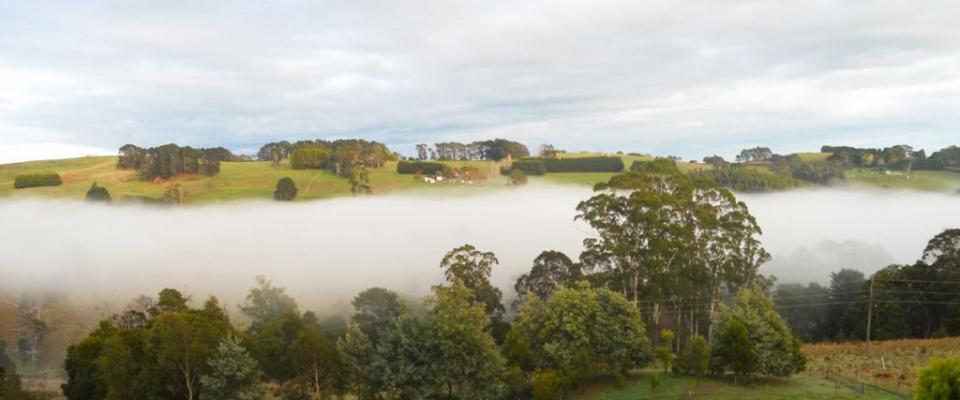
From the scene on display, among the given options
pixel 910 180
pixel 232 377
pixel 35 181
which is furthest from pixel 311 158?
pixel 910 180

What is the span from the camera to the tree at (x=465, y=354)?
131ft

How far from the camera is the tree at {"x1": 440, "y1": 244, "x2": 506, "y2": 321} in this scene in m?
60.1

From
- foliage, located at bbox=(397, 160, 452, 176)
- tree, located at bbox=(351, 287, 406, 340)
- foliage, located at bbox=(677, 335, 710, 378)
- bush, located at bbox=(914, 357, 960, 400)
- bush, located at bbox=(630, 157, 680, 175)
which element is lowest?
tree, located at bbox=(351, 287, 406, 340)

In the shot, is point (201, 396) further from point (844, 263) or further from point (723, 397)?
point (844, 263)

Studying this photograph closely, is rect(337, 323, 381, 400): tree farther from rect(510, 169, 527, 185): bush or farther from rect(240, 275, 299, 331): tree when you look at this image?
rect(510, 169, 527, 185): bush

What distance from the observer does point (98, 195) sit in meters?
136

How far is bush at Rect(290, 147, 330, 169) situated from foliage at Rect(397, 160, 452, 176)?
1850 centimetres

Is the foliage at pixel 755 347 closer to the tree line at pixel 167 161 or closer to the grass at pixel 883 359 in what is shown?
the grass at pixel 883 359

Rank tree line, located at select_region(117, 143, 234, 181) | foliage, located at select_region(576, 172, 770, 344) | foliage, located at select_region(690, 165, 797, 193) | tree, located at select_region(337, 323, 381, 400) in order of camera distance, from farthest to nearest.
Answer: tree line, located at select_region(117, 143, 234, 181) < foliage, located at select_region(690, 165, 797, 193) < foliage, located at select_region(576, 172, 770, 344) < tree, located at select_region(337, 323, 381, 400)

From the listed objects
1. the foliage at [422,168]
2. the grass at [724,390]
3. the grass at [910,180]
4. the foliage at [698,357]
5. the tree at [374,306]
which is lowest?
the tree at [374,306]

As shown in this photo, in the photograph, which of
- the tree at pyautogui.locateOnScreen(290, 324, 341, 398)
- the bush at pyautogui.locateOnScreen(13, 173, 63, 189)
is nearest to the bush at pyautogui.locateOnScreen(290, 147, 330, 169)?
the bush at pyautogui.locateOnScreen(13, 173, 63, 189)

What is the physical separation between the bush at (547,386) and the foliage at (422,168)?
11736cm

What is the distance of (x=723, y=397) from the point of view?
1427 inches

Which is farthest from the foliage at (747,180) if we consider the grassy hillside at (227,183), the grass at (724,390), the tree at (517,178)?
the grass at (724,390)
